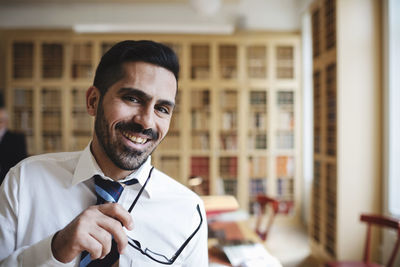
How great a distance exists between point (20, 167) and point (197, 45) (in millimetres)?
4626

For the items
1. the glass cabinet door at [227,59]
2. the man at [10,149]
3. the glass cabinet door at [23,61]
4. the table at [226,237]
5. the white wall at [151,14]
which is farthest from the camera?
the white wall at [151,14]

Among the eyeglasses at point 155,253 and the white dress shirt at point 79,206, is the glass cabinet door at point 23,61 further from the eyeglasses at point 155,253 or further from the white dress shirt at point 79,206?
the eyeglasses at point 155,253

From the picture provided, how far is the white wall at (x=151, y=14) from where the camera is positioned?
5.43m

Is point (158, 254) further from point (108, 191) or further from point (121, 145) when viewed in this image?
point (121, 145)

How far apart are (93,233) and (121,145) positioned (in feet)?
0.90

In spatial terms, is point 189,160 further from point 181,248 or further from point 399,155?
point 181,248

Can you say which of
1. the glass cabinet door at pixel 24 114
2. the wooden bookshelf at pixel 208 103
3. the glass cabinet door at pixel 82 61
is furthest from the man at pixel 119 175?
the glass cabinet door at pixel 24 114

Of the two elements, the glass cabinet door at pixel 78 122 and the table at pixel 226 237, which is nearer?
the table at pixel 226 237

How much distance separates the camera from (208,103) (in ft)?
17.0

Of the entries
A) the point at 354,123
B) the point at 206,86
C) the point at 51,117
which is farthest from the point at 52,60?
the point at 354,123

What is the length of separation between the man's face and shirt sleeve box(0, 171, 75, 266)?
0.89 feet

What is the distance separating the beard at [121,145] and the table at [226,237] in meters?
0.89

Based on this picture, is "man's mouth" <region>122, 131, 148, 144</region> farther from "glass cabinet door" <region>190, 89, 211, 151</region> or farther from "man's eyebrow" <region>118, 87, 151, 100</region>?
"glass cabinet door" <region>190, 89, 211, 151</region>

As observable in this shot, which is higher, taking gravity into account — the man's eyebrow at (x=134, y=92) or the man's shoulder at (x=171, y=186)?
the man's eyebrow at (x=134, y=92)
